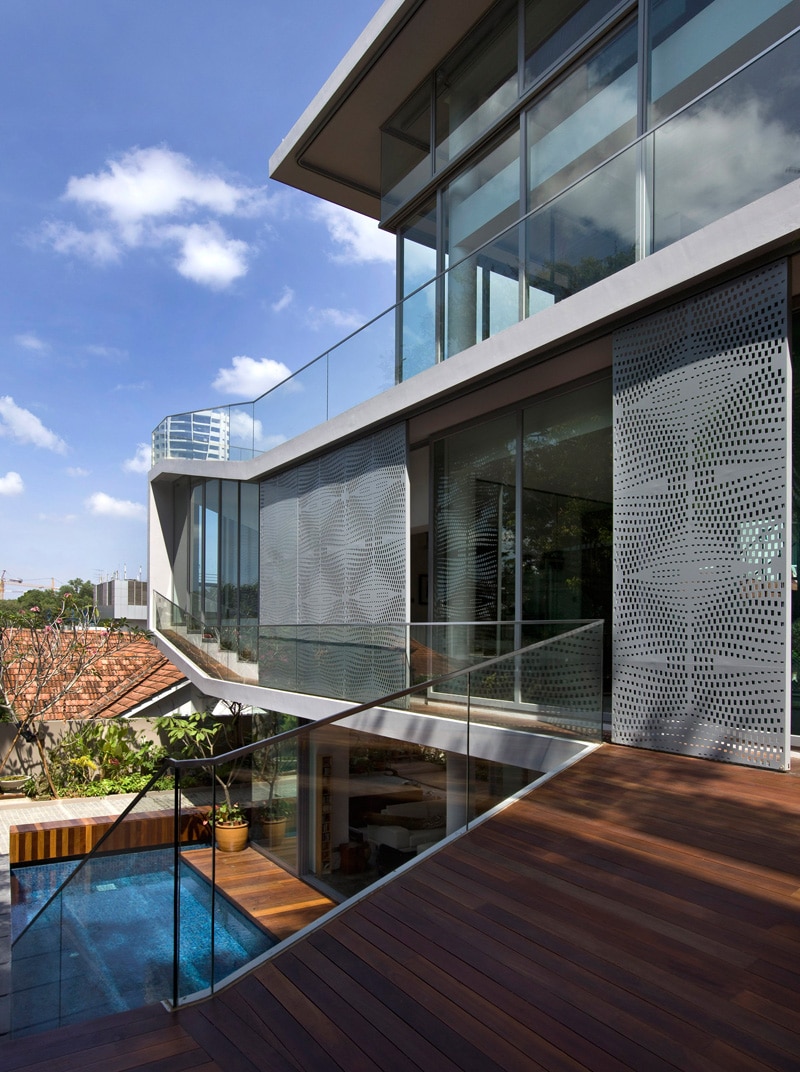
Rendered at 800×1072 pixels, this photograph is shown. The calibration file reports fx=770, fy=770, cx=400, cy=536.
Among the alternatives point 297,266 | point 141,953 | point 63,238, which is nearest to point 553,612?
point 141,953

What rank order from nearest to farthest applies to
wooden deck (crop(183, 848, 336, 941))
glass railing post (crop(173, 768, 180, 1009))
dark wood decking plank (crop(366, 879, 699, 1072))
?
1. dark wood decking plank (crop(366, 879, 699, 1072))
2. glass railing post (crop(173, 768, 180, 1009))
3. wooden deck (crop(183, 848, 336, 941))

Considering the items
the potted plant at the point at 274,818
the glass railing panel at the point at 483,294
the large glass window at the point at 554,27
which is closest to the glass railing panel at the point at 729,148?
the glass railing panel at the point at 483,294

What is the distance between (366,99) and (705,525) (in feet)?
31.3

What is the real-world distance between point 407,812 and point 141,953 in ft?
5.50

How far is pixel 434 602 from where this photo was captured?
1037cm

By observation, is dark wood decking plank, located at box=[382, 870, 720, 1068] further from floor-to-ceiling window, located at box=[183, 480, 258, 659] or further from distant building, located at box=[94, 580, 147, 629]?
distant building, located at box=[94, 580, 147, 629]

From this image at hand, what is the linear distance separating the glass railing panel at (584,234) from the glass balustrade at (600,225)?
1 cm

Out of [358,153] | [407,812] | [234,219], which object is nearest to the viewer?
[407,812]

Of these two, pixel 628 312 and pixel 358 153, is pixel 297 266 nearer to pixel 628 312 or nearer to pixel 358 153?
pixel 358 153

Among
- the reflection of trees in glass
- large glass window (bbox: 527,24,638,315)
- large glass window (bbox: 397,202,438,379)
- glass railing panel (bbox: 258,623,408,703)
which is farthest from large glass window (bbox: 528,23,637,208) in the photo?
glass railing panel (bbox: 258,623,408,703)

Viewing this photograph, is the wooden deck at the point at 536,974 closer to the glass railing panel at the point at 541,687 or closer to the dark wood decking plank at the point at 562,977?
the dark wood decking plank at the point at 562,977

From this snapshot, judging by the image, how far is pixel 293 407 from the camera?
13672 millimetres

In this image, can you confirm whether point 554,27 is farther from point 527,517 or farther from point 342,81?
point 527,517

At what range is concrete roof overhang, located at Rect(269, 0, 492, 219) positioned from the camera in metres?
10.5
